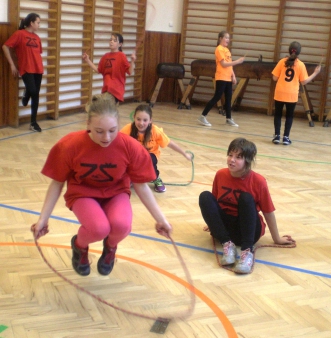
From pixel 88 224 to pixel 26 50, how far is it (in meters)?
4.16

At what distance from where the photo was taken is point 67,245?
9.93 ft

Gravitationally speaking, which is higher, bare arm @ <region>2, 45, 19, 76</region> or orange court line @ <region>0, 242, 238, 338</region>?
bare arm @ <region>2, 45, 19, 76</region>

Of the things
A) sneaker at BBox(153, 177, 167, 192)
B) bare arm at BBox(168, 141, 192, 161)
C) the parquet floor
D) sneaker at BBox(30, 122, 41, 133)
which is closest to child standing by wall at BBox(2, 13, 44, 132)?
sneaker at BBox(30, 122, 41, 133)

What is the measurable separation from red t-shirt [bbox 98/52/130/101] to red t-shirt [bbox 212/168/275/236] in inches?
141

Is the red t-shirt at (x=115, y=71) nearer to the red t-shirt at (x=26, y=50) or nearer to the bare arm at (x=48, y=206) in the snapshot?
the red t-shirt at (x=26, y=50)

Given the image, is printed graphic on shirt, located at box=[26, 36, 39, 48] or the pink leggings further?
printed graphic on shirt, located at box=[26, 36, 39, 48]

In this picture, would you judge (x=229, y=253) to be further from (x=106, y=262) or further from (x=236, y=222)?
(x=106, y=262)

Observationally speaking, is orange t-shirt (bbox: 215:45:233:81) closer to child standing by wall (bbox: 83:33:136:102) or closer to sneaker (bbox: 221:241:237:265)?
child standing by wall (bbox: 83:33:136:102)

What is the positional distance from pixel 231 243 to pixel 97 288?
0.84 m

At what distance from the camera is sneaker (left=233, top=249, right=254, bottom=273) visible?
2.80 metres

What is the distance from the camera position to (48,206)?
2295 mm

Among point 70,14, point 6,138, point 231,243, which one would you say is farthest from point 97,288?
point 70,14

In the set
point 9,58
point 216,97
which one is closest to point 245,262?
point 9,58

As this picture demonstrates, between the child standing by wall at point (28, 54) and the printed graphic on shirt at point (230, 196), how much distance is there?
3.72 meters
